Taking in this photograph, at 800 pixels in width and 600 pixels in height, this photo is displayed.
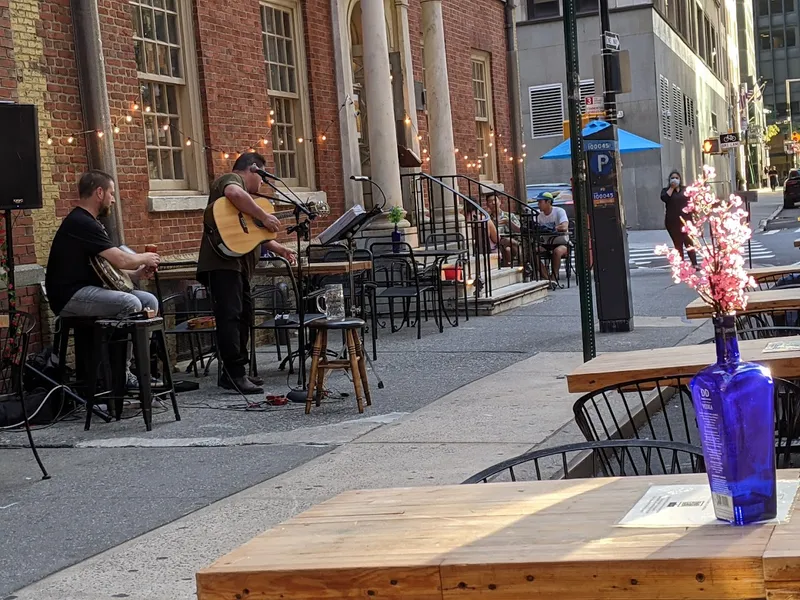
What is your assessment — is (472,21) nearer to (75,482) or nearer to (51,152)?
(51,152)

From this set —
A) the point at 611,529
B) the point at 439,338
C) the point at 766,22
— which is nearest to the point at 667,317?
the point at 439,338

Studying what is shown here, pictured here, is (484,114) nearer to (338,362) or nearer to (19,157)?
(338,362)

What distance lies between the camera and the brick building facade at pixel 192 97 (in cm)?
1009

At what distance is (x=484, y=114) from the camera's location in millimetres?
21609

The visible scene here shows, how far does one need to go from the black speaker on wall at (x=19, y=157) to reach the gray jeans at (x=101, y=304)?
768 mm

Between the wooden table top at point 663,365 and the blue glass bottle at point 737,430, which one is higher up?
the blue glass bottle at point 737,430

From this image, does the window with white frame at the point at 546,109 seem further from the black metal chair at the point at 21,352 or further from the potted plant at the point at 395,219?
the black metal chair at the point at 21,352

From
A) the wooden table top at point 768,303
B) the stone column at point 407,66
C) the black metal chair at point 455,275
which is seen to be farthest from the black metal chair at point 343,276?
the wooden table top at point 768,303

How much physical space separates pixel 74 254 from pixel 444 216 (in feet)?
28.5

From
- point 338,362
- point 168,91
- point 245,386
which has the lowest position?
point 245,386

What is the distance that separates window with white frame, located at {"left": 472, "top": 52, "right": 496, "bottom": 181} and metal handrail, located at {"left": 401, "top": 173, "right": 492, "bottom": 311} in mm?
3280

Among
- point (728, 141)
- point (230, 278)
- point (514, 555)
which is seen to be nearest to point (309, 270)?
point (230, 278)

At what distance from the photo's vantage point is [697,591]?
6.63ft

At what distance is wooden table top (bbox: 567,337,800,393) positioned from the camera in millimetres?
4672
